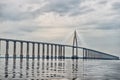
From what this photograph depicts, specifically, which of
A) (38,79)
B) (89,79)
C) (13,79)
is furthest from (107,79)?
(13,79)

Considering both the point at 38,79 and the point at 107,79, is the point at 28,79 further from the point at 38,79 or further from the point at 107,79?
the point at 107,79

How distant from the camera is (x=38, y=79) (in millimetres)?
48312

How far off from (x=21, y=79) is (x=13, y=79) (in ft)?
4.35

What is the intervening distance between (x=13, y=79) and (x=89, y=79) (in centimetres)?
1207

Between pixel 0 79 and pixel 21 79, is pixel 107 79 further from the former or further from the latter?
pixel 0 79

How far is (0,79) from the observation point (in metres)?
47.5

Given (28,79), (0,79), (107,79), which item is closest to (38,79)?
(28,79)


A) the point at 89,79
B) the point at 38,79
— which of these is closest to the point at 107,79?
the point at 89,79

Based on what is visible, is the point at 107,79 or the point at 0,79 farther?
the point at 107,79

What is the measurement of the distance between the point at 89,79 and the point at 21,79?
35.6ft

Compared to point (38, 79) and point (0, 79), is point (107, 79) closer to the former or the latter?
point (38, 79)

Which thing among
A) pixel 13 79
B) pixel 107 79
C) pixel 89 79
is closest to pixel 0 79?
pixel 13 79

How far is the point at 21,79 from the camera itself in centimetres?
4888

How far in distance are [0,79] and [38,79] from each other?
19.1ft
